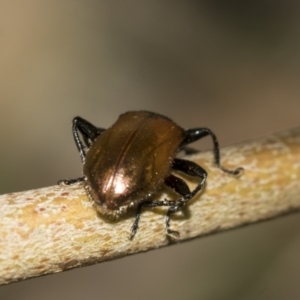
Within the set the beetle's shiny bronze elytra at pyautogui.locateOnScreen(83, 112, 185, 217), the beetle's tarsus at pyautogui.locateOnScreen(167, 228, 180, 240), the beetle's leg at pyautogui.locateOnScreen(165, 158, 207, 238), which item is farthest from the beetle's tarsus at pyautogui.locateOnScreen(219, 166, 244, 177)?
the beetle's tarsus at pyautogui.locateOnScreen(167, 228, 180, 240)

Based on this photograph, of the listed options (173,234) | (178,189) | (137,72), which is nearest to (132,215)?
(173,234)

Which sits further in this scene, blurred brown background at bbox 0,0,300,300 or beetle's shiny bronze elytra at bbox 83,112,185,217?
blurred brown background at bbox 0,0,300,300

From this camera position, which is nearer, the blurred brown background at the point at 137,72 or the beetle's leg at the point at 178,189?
the beetle's leg at the point at 178,189

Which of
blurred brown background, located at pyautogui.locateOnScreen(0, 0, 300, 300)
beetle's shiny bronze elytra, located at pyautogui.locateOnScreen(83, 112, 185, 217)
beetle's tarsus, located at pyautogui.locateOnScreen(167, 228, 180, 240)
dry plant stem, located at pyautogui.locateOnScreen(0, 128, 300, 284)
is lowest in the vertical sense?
beetle's tarsus, located at pyautogui.locateOnScreen(167, 228, 180, 240)

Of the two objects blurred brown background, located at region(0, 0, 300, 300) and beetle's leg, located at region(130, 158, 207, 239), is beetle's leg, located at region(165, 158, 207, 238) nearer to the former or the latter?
beetle's leg, located at region(130, 158, 207, 239)

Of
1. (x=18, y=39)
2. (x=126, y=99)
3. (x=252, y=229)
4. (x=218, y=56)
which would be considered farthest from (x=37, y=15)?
(x=252, y=229)

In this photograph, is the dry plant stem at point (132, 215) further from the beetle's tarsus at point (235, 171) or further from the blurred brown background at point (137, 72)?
the blurred brown background at point (137, 72)

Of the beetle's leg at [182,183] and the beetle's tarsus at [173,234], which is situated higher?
the beetle's leg at [182,183]

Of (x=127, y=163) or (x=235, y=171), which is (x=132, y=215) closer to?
(x=127, y=163)

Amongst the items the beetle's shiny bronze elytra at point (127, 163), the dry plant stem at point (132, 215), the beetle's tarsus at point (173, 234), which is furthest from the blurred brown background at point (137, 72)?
the beetle's tarsus at point (173, 234)

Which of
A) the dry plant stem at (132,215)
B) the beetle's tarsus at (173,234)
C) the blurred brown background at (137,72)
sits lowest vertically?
the beetle's tarsus at (173,234)
